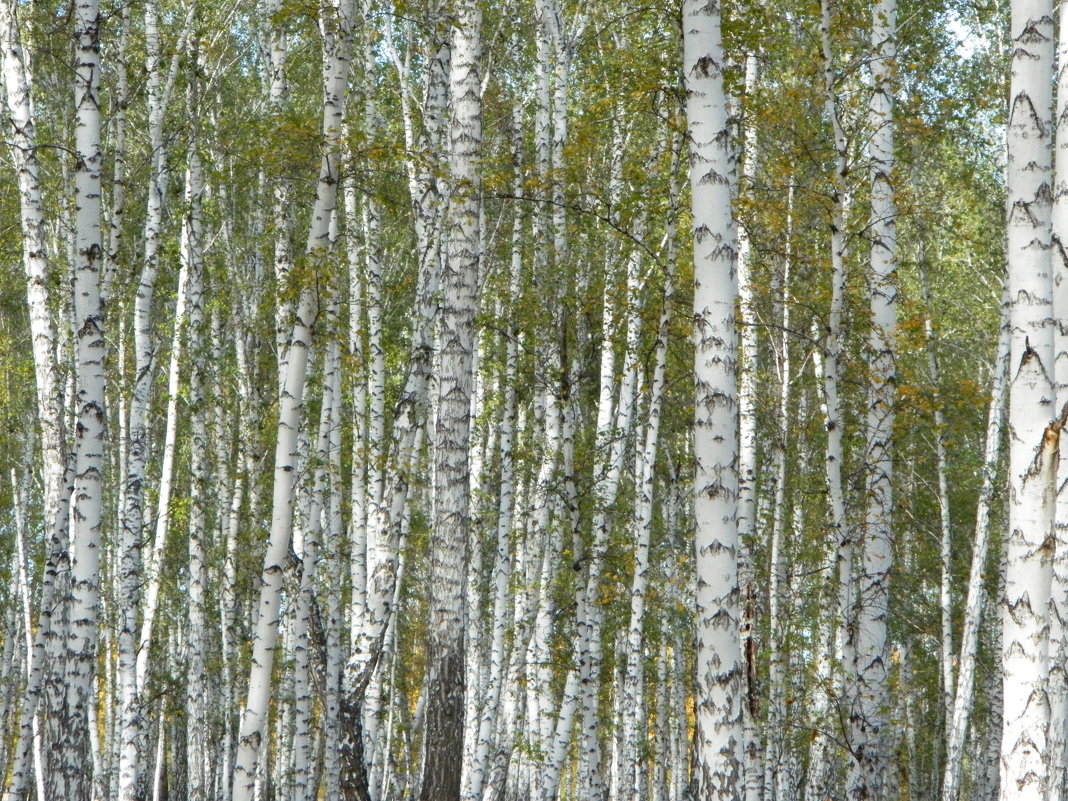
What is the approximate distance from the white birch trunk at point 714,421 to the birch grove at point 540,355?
Result: 2 cm

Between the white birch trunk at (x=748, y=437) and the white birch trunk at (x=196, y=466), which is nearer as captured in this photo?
the white birch trunk at (x=748, y=437)

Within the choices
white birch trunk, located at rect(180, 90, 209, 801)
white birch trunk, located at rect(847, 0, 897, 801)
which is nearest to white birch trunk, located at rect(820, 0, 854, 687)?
white birch trunk, located at rect(847, 0, 897, 801)

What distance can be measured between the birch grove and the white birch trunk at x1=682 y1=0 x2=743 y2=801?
0.07 ft

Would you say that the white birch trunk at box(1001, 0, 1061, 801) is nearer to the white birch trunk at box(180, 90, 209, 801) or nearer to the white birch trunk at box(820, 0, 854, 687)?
the white birch trunk at box(820, 0, 854, 687)

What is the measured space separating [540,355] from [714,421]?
699cm

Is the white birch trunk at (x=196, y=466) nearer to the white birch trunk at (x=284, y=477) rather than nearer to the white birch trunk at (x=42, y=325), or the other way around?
the white birch trunk at (x=42, y=325)

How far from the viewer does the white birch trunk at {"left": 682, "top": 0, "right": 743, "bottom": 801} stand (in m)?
6.03

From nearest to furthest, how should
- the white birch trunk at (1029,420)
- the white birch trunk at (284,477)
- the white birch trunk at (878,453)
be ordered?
the white birch trunk at (1029,420)
the white birch trunk at (284,477)
the white birch trunk at (878,453)

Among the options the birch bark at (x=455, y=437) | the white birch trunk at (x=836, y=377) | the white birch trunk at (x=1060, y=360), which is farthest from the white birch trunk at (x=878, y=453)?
the white birch trunk at (x=1060, y=360)

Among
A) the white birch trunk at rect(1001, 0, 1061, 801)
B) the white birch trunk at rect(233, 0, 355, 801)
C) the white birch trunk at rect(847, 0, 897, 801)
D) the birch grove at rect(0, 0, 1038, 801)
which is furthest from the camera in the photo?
the white birch trunk at rect(847, 0, 897, 801)

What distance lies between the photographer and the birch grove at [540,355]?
632 centimetres

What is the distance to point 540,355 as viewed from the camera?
43.0 feet

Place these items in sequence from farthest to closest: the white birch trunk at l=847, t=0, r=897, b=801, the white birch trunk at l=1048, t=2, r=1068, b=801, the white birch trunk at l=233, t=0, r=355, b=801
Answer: the white birch trunk at l=847, t=0, r=897, b=801 < the white birch trunk at l=233, t=0, r=355, b=801 < the white birch trunk at l=1048, t=2, r=1068, b=801

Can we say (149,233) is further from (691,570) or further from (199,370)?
(691,570)
